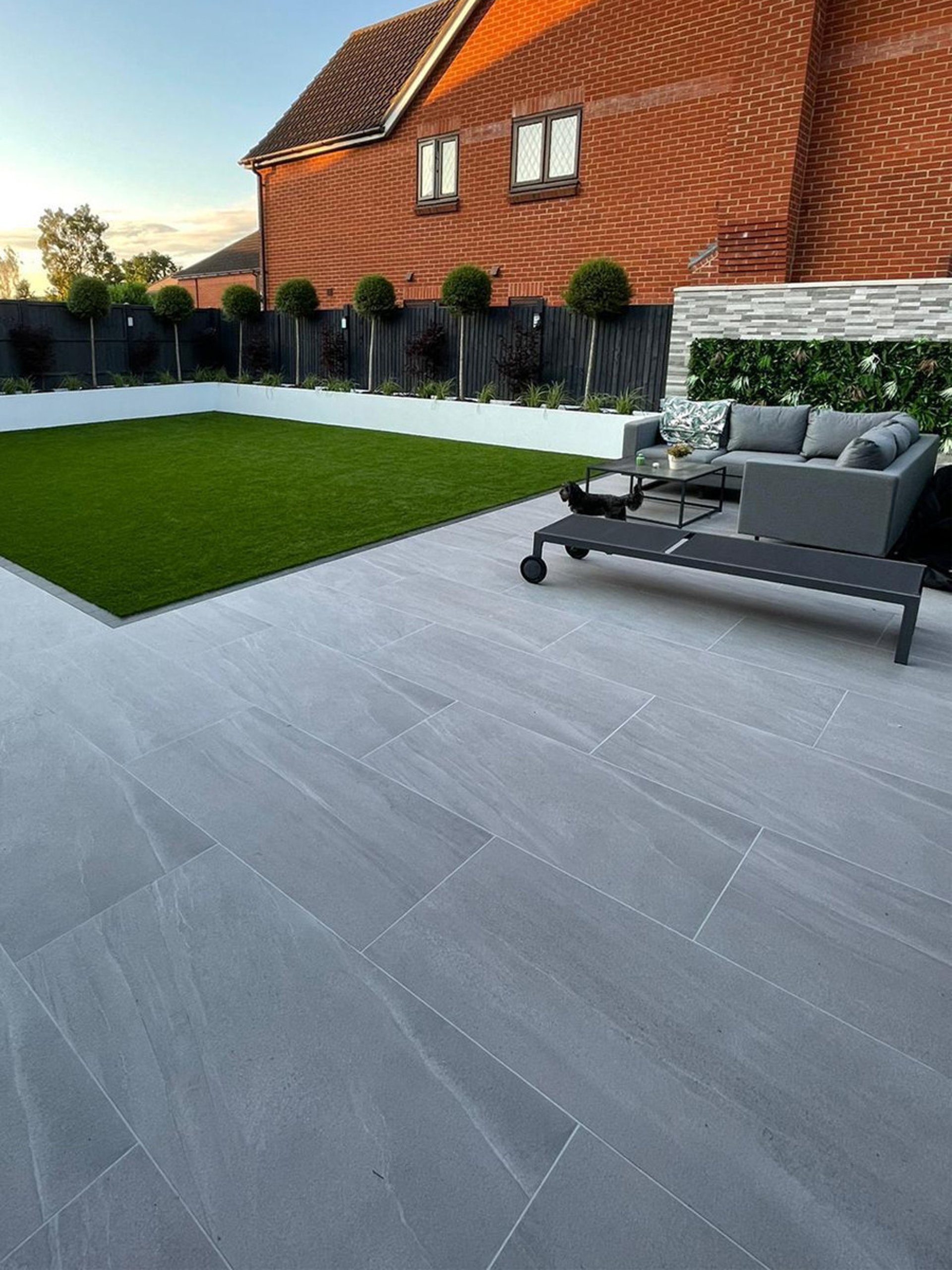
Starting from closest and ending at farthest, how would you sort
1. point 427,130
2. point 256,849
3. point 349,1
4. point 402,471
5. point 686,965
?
point 686,965, point 256,849, point 402,471, point 427,130, point 349,1

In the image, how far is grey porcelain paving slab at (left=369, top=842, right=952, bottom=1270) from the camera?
1247 mm

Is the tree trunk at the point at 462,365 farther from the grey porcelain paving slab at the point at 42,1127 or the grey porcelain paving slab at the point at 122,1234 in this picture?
the grey porcelain paving slab at the point at 122,1234

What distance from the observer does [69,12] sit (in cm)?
1389

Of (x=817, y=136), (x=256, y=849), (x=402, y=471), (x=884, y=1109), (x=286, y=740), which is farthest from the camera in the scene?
(x=817, y=136)

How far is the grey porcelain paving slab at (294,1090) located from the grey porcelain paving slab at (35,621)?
2.02 metres

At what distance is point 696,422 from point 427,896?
613cm

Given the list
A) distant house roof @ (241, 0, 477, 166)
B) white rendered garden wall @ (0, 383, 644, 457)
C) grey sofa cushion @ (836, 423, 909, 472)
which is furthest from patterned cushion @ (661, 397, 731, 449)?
distant house roof @ (241, 0, 477, 166)

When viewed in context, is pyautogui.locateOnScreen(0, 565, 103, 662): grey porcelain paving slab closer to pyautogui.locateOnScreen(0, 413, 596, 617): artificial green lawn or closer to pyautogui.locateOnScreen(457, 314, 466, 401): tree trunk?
pyautogui.locateOnScreen(0, 413, 596, 617): artificial green lawn

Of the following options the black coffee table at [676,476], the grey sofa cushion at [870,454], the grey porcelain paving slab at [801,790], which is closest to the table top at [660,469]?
the black coffee table at [676,476]

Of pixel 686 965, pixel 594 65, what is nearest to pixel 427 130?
pixel 594 65

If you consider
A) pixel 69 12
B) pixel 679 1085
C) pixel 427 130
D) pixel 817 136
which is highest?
pixel 69 12

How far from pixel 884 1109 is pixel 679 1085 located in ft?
1.22

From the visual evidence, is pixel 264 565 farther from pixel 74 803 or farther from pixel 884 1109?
pixel 884 1109

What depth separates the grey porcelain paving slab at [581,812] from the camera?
2029 millimetres
